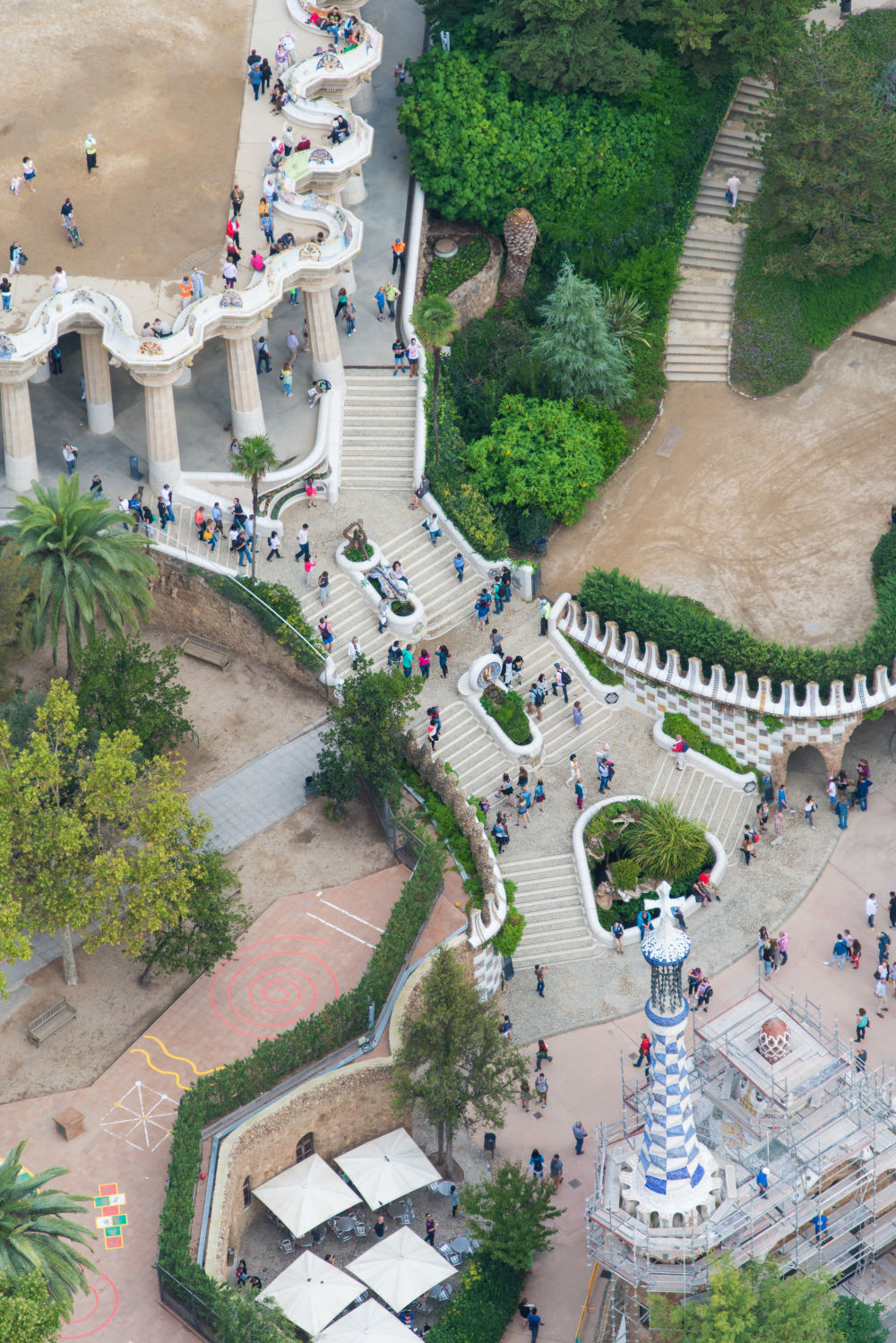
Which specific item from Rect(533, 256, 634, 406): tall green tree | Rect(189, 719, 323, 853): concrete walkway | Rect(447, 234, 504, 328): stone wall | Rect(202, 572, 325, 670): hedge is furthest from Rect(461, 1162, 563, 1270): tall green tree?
Rect(447, 234, 504, 328): stone wall

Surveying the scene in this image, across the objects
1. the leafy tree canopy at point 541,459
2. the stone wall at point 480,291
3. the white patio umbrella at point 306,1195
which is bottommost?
the white patio umbrella at point 306,1195

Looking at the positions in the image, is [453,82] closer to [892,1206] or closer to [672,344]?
[672,344]

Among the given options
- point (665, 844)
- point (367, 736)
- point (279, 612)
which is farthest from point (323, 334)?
point (665, 844)

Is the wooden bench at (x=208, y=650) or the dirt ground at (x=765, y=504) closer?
the wooden bench at (x=208, y=650)

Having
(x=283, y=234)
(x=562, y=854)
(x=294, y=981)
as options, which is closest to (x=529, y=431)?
(x=283, y=234)

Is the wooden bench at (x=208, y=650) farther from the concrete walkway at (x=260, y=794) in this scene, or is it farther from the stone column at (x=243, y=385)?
the stone column at (x=243, y=385)

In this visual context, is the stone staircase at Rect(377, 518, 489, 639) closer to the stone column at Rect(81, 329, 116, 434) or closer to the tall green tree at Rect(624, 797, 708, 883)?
the tall green tree at Rect(624, 797, 708, 883)

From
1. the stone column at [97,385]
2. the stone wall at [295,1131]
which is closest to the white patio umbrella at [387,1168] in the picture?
the stone wall at [295,1131]
